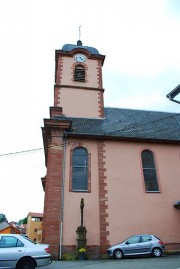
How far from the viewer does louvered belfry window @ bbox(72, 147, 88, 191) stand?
14.9 m

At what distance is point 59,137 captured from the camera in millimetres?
15969

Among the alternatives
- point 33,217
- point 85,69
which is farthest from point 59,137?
point 33,217

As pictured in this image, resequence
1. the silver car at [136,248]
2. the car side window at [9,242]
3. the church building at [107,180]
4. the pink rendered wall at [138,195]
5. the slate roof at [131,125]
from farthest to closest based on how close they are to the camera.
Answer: the slate roof at [131,125] < the pink rendered wall at [138,195] < the church building at [107,180] < the silver car at [136,248] < the car side window at [9,242]

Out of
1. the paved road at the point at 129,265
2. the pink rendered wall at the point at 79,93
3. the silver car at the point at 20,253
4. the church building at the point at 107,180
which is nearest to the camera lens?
the silver car at the point at 20,253

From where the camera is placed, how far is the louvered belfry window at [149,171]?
1559cm

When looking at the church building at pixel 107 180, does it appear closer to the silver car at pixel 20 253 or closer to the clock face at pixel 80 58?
the silver car at pixel 20 253

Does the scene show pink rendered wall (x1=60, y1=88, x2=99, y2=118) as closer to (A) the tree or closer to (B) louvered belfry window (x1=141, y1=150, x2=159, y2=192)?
(B) louvered belfry window (x1=141, y1=150, x2=159, y2=192)

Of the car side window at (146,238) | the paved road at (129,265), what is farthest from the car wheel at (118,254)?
the paved road at (129,265)

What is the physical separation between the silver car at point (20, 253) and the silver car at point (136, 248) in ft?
16.7

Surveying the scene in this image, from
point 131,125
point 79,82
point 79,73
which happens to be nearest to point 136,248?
point 131,125

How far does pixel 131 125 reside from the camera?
18906mm

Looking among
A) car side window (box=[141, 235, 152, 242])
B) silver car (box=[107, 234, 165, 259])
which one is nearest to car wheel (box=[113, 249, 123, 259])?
silver car (box=[107, 234, 165, 259])

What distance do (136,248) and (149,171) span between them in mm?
5071

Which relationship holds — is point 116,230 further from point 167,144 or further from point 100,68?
point 100,68
